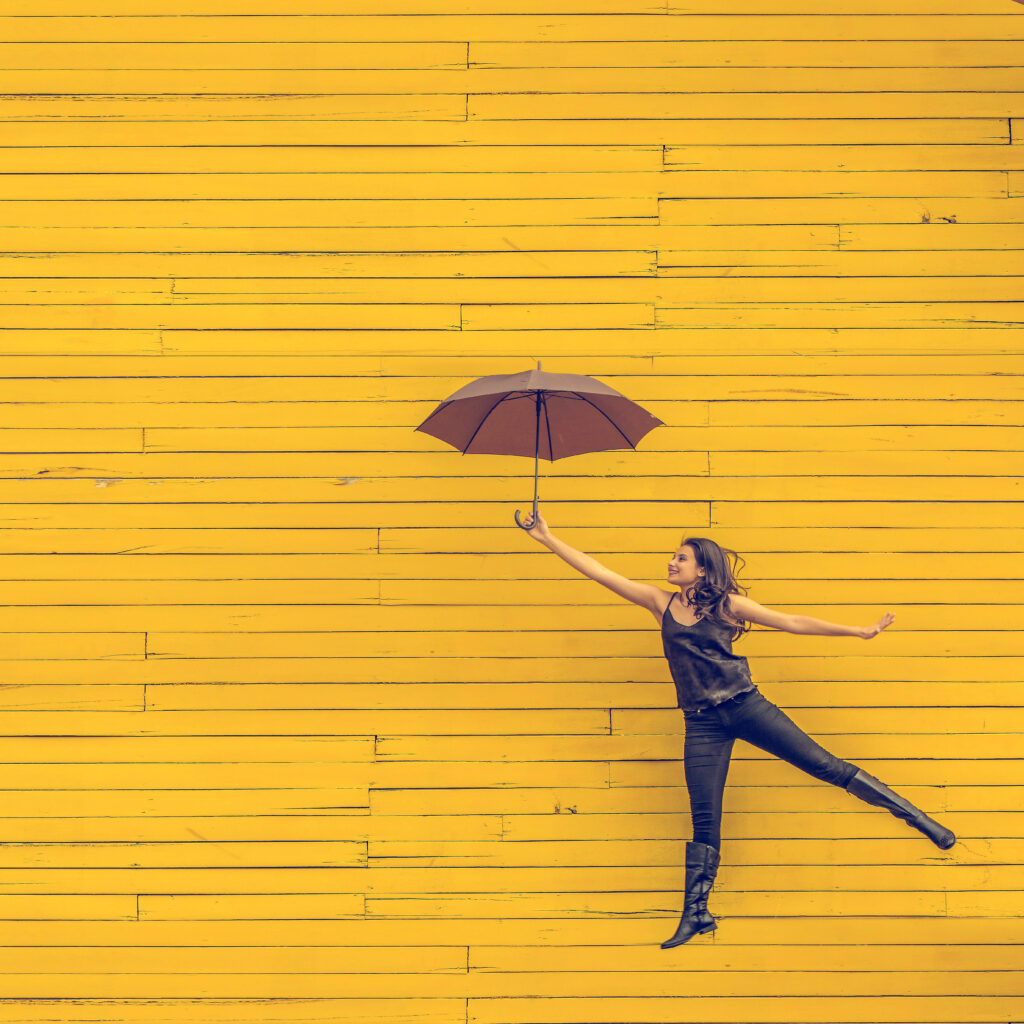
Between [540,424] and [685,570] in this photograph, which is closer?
[685,570]

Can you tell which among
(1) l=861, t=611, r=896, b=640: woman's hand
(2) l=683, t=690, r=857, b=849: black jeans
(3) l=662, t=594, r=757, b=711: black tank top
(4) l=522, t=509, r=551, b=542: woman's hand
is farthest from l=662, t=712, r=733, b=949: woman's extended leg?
(4) l=522, t=509, r=551, b=542: woman's hand

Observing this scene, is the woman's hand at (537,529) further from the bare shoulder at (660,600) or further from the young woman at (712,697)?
the bare shoulder at (660,600)

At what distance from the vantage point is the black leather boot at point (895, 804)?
151 inches

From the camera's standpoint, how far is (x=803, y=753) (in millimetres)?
3795

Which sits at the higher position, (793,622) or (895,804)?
(793,622)

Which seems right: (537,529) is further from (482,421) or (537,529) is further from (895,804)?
(895,804)

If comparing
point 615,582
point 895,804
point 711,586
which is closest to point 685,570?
point 711,586

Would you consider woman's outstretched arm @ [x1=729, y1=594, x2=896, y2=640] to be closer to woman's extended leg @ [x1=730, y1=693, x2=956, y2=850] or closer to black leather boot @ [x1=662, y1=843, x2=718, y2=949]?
woman's extended leg @ [x1=730, y1=693, x2=956, y2=850]

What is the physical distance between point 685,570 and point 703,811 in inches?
40.8

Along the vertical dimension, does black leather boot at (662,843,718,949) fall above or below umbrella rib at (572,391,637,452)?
below

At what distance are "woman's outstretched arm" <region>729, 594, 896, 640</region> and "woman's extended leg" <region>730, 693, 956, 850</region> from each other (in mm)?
330

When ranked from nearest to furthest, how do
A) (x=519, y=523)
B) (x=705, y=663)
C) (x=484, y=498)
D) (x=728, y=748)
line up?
(x=519, y=523) → (x=705, y=663) → (x=728, y=748) → (x=484, y=498)

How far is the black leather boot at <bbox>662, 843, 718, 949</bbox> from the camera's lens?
12.6 ft

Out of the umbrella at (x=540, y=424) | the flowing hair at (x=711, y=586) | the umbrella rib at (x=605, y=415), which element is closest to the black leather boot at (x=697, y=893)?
the flowing hair at (x=711, y=586)
